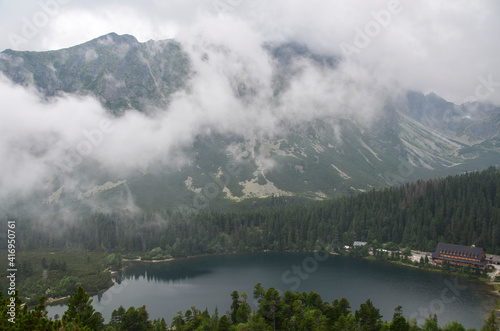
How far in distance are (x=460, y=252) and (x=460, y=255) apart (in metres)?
0.97

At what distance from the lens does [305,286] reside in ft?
295

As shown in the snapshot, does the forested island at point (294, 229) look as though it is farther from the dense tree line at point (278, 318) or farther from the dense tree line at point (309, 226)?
the dense tree line at point (278, 318)

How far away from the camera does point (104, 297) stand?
90750 millimetres

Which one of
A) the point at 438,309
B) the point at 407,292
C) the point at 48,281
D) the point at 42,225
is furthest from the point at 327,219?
the point at 42,225

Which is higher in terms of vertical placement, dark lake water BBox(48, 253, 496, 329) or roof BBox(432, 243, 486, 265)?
roof BBox(432, 243, 486, 265)

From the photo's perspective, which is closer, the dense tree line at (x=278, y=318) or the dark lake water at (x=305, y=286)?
the dense tree line at (x=278, y=318)

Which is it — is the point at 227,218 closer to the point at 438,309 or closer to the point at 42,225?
the point at 42,225

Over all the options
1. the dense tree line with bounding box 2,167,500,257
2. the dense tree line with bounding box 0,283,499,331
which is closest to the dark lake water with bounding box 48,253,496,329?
the dense tree line with bounding box 0,283,499,331

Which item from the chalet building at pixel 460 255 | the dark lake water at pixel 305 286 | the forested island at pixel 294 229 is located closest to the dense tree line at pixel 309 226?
the forested island at pixel 294 229

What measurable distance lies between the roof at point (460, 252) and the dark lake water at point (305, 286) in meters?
11.3

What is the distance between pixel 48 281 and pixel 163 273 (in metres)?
33.2

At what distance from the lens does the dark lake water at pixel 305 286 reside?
7475cm

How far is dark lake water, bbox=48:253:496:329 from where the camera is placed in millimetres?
74750

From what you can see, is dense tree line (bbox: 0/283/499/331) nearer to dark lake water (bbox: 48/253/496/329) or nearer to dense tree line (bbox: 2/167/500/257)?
dark lake water (bbox: 48/253/496/329)
